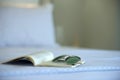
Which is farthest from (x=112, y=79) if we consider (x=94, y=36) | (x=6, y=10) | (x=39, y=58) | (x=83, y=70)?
(x=94, y=36)

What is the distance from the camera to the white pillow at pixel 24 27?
2150mm

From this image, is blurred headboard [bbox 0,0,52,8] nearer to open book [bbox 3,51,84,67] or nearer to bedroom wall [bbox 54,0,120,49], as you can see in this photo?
bedroom wall [bbox 54,0,120,49]

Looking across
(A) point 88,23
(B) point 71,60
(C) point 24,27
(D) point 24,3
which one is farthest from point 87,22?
(B) point 71,60

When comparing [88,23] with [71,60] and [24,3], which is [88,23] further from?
[71,60]

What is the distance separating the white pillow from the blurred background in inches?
20.3

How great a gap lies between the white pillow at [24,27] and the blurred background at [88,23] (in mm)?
516

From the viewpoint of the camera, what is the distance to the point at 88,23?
10.2 feet

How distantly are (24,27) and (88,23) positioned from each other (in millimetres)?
1215

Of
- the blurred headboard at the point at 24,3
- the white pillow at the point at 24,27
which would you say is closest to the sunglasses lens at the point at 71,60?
the white pillow at the point at 24,27

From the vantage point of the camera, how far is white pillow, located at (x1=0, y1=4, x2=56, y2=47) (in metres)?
2.15

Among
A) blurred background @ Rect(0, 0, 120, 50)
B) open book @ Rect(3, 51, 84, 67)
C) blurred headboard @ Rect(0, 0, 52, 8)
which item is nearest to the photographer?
open book @ Rect(3, 51, 84, 67)

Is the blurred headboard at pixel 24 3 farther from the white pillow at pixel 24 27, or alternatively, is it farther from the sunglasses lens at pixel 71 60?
the sunglasses lens at pixel 71 60

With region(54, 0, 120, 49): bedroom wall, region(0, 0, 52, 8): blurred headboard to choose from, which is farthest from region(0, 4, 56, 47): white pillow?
region(54, 0, 120, 49): bedroom wall

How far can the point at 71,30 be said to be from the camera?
122 inches
